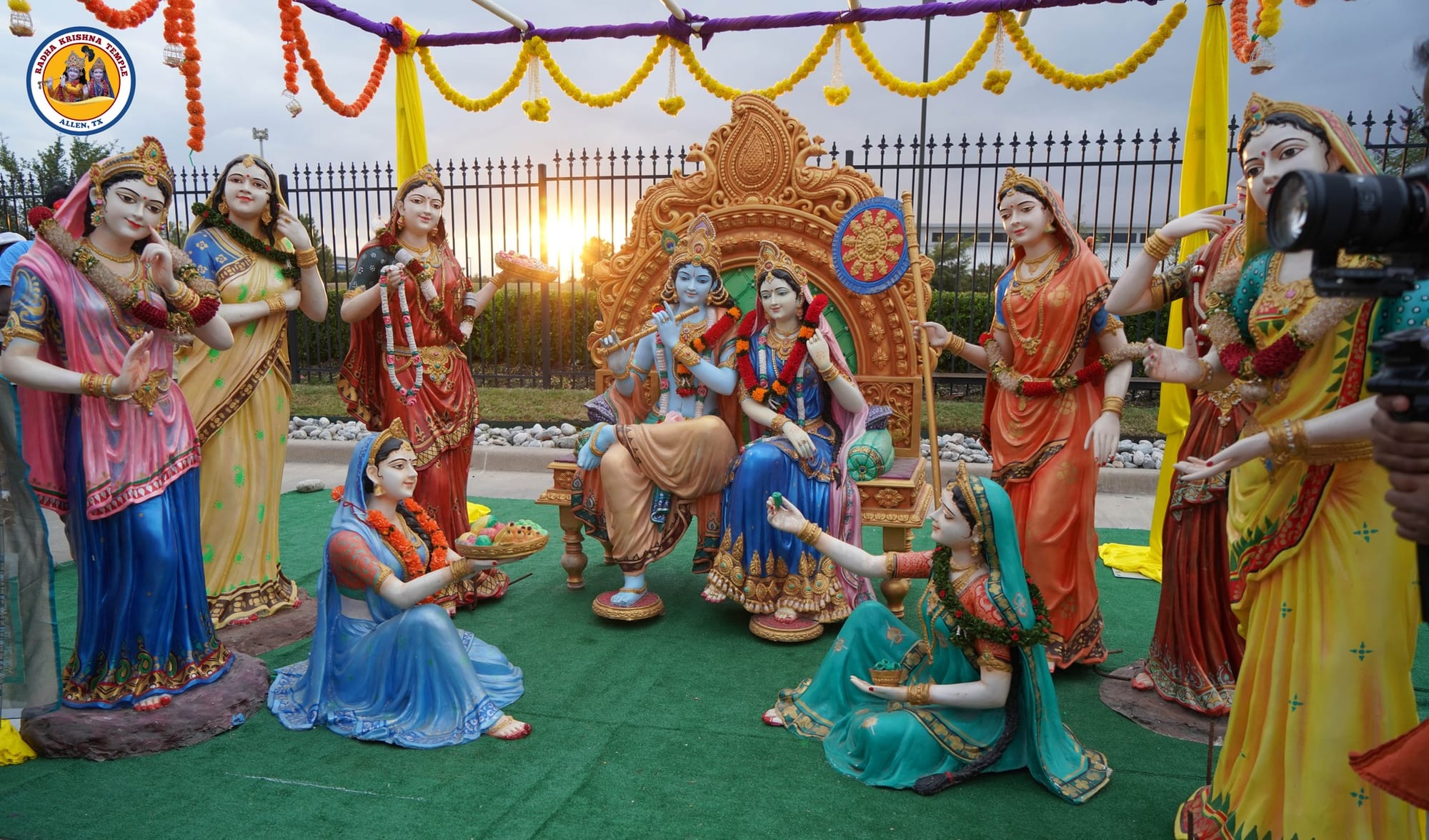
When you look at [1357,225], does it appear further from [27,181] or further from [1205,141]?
[27,181]

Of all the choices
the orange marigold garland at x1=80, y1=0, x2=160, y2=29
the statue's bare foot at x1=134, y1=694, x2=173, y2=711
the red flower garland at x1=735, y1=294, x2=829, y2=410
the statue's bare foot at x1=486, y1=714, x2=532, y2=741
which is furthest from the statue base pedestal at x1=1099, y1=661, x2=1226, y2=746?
the orange marigold garland at x1=80, y1=0, x2=160, y2=29

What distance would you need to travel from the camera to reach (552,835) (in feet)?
9.25

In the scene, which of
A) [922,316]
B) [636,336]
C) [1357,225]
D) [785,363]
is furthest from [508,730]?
[1357,225]

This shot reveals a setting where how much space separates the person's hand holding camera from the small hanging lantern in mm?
6217

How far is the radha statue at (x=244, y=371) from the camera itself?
4410mm

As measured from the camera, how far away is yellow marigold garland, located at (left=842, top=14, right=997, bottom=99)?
6.37m

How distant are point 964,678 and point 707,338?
2291mm

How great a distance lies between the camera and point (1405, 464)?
5.32 ft

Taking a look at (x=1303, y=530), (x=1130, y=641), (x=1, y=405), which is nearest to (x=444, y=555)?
(x=1, y=405)

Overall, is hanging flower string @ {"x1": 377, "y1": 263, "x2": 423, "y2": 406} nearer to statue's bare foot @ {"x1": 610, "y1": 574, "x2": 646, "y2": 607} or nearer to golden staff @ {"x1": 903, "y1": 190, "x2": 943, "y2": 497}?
statue's bare foot @ {"x1": 610, "y1": 574, "x2": 646, "y2": 607}

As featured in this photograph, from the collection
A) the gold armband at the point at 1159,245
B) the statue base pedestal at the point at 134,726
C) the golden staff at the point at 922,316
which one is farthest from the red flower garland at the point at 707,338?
the statue base pedestal at the point at 134,726

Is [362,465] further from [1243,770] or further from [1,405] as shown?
[1243,770]

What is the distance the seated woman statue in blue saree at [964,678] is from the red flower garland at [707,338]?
168 cm

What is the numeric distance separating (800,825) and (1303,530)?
1701 mm
